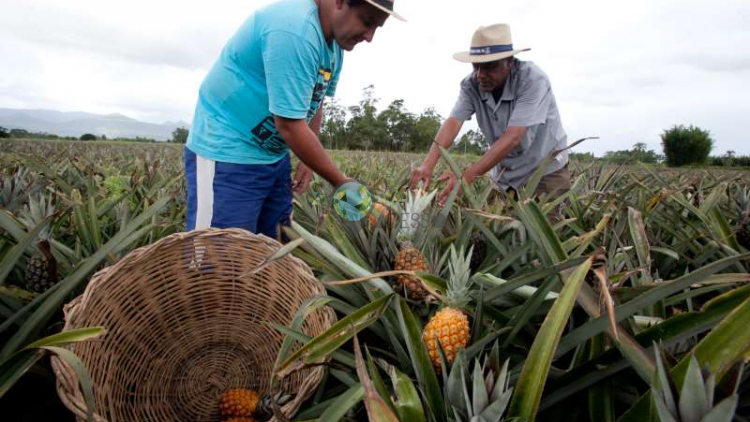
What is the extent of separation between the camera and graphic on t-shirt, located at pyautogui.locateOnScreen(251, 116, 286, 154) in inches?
70.0

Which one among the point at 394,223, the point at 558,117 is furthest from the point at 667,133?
the point at 394,223

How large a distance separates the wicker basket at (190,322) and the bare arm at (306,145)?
0.49 m

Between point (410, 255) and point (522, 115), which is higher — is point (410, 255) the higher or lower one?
the lower one

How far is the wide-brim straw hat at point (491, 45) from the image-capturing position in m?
2.59

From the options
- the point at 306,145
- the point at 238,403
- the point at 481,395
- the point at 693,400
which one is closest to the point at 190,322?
the point at 238,403

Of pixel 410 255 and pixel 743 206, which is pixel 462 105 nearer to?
pixel 743 206

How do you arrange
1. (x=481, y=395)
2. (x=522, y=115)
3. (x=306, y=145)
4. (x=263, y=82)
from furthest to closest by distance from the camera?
(x=522, y=115) < (x=263, y=82) < (x=306, y=145) < (x=481, y=395)

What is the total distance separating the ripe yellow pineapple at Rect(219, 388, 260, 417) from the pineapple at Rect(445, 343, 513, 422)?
2.60ft

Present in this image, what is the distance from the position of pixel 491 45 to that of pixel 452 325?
91.2 inches

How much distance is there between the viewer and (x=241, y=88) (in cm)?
173

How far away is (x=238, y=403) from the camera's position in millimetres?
1250

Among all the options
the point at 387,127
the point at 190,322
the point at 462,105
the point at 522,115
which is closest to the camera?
the point at 190,322

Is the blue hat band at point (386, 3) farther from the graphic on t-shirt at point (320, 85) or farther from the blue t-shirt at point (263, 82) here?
the graphic on t-shirt at point (320, 85)

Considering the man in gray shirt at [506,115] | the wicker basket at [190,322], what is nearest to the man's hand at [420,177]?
the man in gray shirt at [506,115]
